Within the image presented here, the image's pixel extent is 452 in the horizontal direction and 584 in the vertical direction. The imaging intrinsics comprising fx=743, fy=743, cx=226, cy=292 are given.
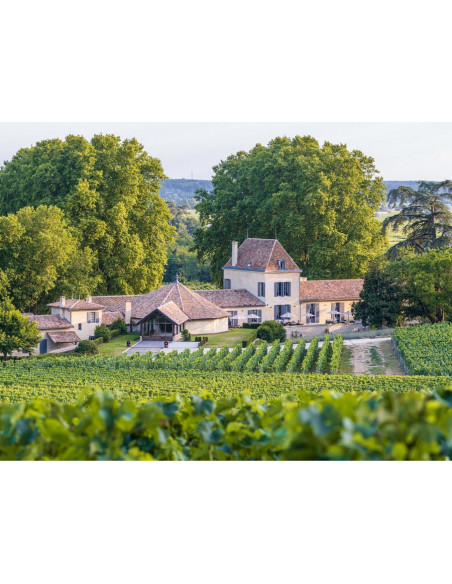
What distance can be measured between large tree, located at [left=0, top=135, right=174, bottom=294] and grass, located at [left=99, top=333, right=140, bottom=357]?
735cm

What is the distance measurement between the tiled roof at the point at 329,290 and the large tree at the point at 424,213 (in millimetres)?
4692

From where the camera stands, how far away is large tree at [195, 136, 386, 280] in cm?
5103

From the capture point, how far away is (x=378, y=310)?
141 feet

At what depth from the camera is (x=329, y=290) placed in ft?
159

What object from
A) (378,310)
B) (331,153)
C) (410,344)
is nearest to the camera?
(410,344)

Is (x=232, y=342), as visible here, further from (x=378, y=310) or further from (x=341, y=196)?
(x=341, y=196)

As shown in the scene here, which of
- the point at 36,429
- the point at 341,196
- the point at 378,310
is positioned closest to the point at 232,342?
the point at 378,310

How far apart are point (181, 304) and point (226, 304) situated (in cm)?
375

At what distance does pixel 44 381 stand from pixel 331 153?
32.9 meters

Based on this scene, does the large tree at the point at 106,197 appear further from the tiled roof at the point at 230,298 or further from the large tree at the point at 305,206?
the tiled roof at the point at 230,298

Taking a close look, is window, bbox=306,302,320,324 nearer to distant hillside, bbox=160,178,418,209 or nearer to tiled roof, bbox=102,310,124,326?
tiled roof, bbox=102,310,124,326

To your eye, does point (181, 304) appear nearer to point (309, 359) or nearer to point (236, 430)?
point (309, 359)

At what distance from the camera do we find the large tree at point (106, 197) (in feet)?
159

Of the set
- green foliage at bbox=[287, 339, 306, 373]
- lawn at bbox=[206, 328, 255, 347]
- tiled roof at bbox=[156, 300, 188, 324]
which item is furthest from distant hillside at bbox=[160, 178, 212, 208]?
green foliage at bbox=[287, 339, 306, 373]
